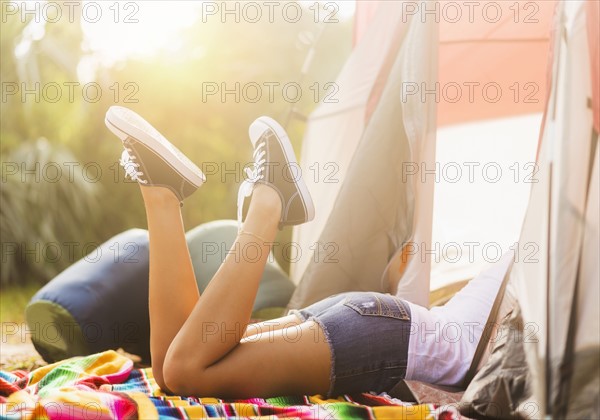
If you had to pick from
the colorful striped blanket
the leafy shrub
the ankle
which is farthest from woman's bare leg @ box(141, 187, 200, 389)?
the leafy shrub

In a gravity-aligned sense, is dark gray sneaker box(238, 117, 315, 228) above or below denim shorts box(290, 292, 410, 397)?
above

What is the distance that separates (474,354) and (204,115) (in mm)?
3050

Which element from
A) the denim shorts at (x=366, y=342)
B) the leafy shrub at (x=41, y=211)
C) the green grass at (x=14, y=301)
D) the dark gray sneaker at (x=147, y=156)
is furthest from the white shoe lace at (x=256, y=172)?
the leafy shrub at (x=41, y=211)

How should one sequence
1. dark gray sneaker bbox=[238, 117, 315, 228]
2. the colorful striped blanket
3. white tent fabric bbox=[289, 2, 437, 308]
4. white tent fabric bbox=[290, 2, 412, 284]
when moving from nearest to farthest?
1. the colorful striped blanket
2. dark gray sneaker bbox=[238, 117, 315, 228]
3. white tent fabric bbox=[289, 2, 437, 308]
4. white tent fabric bbox=[290, 2, 412, 284]

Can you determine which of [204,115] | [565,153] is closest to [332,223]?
[565,153]

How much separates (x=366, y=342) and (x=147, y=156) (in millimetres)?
606

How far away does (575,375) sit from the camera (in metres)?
0.93

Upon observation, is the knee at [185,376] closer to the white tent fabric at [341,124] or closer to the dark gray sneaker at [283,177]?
the dark gray sneaker at [283,177]

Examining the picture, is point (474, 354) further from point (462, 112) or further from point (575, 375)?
point (462, 112)

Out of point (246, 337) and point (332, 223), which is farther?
point (332, 223)

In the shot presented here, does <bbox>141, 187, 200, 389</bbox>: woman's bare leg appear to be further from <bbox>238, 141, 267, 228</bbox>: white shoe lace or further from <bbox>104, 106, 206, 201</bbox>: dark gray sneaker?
<bbox>238, 141, 267, 228</bbox>: white shoe lace

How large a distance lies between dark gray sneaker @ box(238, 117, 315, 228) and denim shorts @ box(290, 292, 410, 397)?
249 mm

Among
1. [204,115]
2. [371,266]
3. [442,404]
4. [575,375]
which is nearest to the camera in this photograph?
[575,375]

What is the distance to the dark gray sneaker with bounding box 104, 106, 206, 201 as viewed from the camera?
139cm
